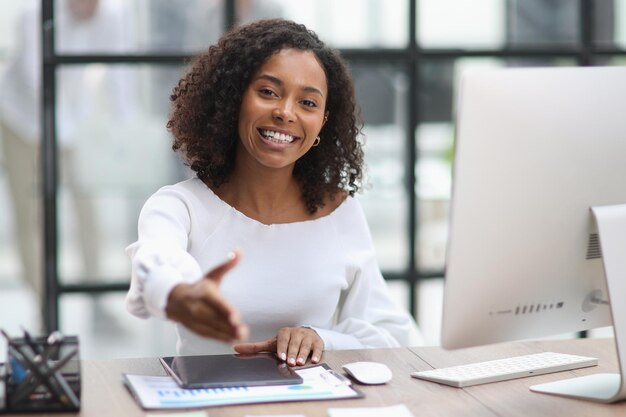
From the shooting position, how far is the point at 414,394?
1.77 meters

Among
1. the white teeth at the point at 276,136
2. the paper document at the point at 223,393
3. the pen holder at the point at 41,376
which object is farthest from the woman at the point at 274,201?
the pen holder at the point at 41,376

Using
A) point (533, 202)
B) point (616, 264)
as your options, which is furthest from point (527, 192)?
point (616, 264)

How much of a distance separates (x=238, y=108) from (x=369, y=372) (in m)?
0.76

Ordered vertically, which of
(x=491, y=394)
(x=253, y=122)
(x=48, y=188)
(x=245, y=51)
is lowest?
(x=491, y=394)

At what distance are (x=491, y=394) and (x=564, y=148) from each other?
461 mm

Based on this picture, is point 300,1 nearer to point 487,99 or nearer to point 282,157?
point 282,157

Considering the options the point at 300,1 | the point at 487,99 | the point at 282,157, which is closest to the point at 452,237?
the point at 487,99

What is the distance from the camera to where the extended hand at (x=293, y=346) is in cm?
195

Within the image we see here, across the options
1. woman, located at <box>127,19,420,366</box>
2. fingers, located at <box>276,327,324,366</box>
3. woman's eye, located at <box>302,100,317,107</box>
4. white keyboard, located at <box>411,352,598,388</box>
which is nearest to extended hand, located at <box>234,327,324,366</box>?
fingers, located at <box>276,327,324,366</box>

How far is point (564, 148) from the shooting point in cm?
161

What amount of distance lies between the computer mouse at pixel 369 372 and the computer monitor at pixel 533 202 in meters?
0.26

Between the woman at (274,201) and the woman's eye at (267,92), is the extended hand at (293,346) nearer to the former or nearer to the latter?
the woman at (274,201)

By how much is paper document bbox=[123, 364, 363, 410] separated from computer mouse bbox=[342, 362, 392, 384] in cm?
3

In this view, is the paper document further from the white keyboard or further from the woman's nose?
the woman's nose
